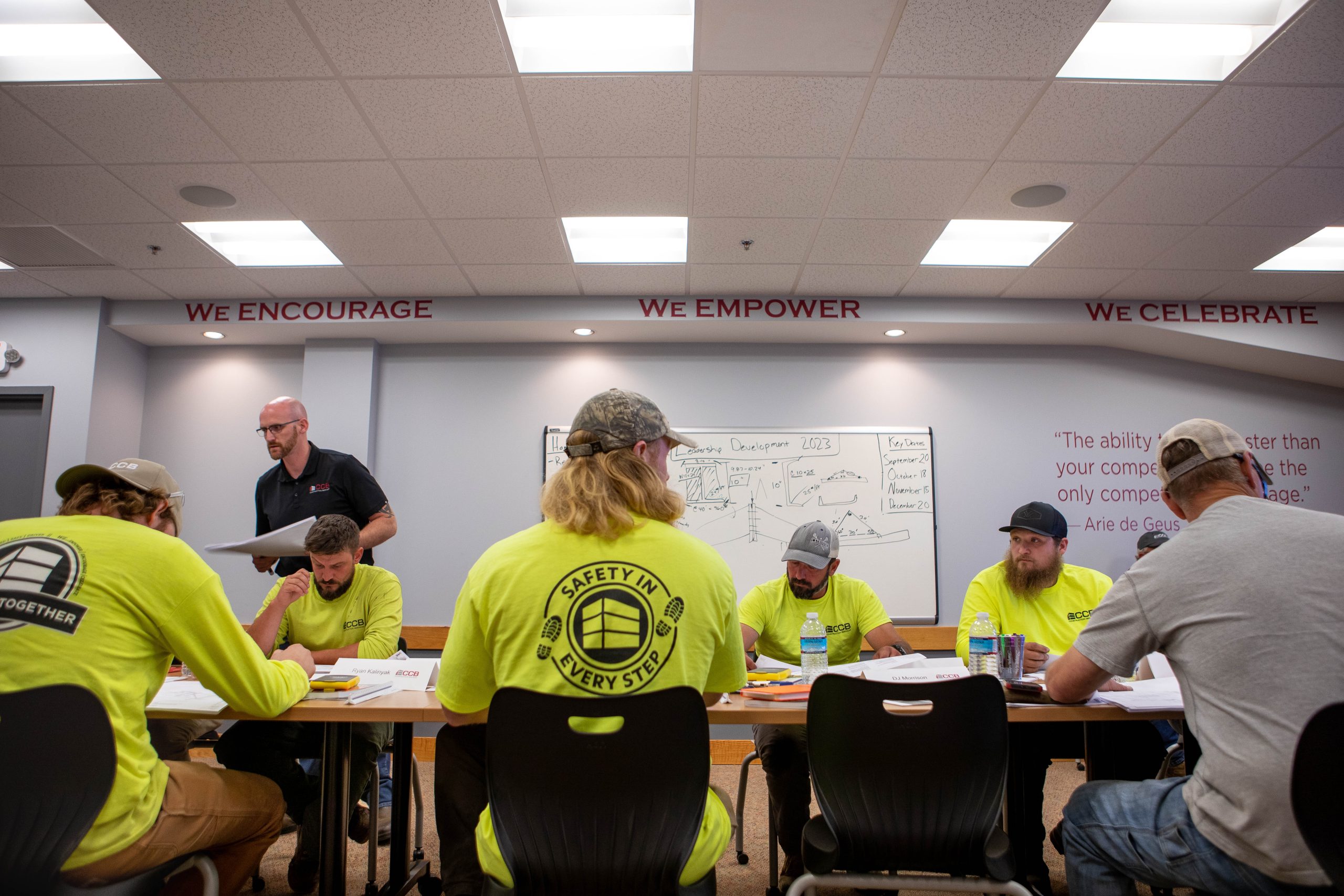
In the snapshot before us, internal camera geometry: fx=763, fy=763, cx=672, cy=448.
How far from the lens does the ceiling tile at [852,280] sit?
4.27 meters

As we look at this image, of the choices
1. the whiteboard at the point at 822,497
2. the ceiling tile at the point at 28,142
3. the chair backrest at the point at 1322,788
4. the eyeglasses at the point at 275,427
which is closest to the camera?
the chair backrest at the point at 1322,788

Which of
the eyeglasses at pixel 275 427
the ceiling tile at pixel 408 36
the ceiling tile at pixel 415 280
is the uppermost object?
the ceiling tile at pixel 408 36

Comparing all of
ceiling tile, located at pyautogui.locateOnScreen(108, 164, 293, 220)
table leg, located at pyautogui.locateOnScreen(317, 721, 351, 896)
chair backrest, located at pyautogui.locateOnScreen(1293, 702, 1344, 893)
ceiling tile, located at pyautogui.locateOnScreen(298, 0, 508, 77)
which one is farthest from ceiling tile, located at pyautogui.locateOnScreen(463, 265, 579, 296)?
chair backrest, located at pyautogui.locateOnScreen(1293, 702, 1344, 893)

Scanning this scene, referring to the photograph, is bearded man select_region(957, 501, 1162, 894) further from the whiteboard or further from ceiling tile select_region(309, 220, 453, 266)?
ceiling tile select_region(309, 220, 453, 266)

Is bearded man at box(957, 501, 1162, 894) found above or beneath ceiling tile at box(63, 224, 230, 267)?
beneath

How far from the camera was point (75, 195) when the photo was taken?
11.2ft

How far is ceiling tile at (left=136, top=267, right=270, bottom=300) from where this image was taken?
169 inches

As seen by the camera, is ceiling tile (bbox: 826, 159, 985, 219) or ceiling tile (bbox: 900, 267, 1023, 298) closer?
ceiling tile (bbox: 826, 159, 985, 219)

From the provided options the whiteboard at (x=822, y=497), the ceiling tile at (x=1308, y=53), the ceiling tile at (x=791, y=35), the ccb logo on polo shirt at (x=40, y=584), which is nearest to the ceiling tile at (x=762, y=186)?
the ceiling tile at (x=791, y=35)

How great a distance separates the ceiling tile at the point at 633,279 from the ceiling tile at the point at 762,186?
2.18 ft

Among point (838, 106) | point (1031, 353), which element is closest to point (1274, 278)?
point (1031, 353)

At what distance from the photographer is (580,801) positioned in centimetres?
129

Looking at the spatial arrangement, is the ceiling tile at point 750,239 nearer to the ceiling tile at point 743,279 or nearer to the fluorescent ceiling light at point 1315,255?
the ceiling tile at point 743,279

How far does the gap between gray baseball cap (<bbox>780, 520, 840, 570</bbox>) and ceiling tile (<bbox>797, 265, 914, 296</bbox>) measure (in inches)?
73.4
